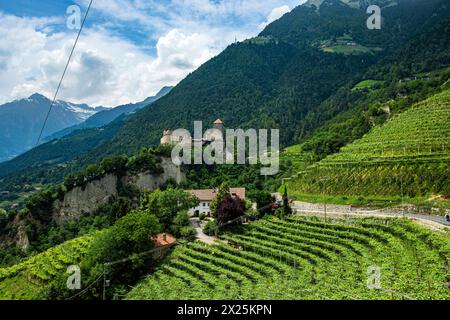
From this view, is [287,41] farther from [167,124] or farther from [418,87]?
[418,87]

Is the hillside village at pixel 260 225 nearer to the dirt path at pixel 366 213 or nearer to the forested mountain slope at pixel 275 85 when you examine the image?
the dirt path at pixel 366 213

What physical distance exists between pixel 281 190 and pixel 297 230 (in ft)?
67.1

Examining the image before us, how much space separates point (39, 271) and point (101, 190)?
86.4 ft

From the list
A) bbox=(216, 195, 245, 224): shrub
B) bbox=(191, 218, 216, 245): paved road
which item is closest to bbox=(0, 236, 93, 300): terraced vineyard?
bbox=(191, 218, 216, 245): paved road

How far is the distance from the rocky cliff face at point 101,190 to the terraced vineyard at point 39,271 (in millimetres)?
19172

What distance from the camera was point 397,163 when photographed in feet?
118

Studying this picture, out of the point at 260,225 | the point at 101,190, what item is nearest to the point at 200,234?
the point at 260,225

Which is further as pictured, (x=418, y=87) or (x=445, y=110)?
(x=418, y=87)

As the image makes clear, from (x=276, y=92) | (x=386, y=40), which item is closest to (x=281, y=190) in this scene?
(x=276, y=92)

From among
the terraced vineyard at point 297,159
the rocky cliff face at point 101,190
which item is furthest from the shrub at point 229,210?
the rocky cliff face at point 101,190

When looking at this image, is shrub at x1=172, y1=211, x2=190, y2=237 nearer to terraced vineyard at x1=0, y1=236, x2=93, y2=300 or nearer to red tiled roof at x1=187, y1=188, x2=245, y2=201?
red tiled roof at x1=187, y1=188, x2=245, y2=201

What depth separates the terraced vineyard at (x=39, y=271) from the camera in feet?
119

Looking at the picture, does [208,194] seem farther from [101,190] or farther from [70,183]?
[70,183]

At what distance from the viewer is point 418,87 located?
75.8 meters
